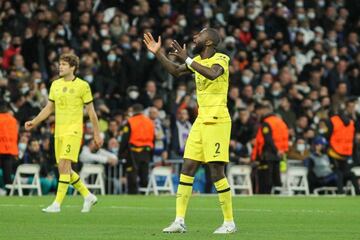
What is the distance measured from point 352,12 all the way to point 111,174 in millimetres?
13621

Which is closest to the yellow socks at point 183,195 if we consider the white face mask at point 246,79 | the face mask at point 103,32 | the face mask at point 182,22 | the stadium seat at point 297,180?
the stadium seat at point 297,180

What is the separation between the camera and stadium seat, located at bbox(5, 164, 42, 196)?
91.2 ft

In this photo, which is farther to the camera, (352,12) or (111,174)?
(352,12)

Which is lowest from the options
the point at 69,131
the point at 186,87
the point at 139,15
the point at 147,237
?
the point at 147,237

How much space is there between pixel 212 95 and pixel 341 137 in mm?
15973

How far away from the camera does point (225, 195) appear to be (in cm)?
1467

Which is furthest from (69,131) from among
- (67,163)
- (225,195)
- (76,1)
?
(76,1)

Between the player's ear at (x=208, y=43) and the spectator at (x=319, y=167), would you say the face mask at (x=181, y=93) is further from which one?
the player's ear at (x=208, y=43)

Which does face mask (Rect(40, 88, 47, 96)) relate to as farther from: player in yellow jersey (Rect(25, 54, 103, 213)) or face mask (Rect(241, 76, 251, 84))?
player in yellow jersey (Rect(25, 54, 103, 213))

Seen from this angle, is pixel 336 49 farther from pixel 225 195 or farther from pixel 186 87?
pixel 225 195

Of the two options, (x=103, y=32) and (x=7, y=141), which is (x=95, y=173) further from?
(x=103, y=32)

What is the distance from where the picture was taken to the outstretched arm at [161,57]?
1448cm

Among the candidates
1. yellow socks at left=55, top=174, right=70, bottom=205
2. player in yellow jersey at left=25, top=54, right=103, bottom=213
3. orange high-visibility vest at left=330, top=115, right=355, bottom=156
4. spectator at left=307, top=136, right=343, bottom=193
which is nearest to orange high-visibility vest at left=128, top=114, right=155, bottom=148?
orange high-visibility vest at left=330, top=115, right=355, bottom=156

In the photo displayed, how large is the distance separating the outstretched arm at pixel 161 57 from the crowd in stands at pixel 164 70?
14124 mm
